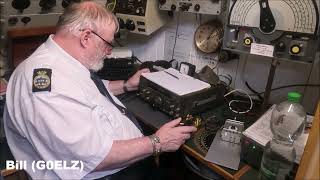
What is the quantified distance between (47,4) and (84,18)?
0.81 meters

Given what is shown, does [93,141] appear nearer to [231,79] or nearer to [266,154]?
[266,154]

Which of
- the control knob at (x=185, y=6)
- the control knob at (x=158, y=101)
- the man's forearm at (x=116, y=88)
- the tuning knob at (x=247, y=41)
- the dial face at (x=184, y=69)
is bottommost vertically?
the man's forearm at (x=116, y=88)

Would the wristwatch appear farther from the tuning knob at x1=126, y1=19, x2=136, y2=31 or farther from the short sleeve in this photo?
the tuning knob at x1=126, y1=19, x2=136, y2=31

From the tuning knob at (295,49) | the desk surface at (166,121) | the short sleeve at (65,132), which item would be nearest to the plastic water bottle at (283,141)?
the desk surface at (166,121)

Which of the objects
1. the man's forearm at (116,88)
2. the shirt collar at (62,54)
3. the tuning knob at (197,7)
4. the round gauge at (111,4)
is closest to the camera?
the shirt collar at (62,54)

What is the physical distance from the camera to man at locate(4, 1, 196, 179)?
0.95 m

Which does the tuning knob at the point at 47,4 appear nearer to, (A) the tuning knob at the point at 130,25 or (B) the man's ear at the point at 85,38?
(A) the tuning knob at the point at 130,25

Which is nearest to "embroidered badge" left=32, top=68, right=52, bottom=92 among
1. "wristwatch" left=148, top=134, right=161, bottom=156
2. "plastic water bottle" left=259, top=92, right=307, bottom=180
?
"wristwatch" left=148, top=134, right=161, bottom=156

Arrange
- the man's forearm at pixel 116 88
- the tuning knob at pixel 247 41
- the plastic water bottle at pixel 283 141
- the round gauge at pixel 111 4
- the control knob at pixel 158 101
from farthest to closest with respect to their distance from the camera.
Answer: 1. the round gauge at pixel 111 4
2. the man's forearm at pixel 116 88
3. the control knob at pixel 158 101
4. the tuning knob at pixel 247 41
5. the plastic water bottle at pixel 283 141

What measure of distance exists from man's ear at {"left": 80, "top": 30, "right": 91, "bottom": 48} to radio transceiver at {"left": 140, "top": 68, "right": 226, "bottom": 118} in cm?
39

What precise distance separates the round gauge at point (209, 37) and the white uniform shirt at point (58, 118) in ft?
2.72

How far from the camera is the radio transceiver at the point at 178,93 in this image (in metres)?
1.26

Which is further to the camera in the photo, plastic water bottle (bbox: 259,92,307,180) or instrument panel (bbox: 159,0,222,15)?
instrument panel (bbox: 159,0,222,15)

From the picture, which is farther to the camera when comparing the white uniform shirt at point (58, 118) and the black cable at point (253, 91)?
the black cable at point (253, 91)
